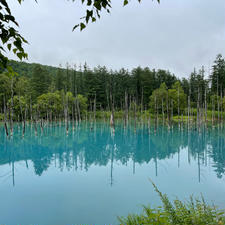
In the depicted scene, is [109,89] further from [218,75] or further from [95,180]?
[95,180]

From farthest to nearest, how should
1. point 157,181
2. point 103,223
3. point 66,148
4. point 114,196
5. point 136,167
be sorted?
point 66,148
point 136,167
point 157,181
point 114,196
point 103,223

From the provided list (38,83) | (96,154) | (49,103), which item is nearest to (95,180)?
(96,154)

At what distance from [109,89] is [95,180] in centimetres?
5096

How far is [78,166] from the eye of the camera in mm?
11656

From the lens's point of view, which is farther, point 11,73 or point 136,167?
point 136,167

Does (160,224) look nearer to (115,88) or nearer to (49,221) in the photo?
(49,221)

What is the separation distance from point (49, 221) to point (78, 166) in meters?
6.17

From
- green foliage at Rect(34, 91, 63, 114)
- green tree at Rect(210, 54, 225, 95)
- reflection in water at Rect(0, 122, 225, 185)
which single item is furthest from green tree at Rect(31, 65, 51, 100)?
green tree at Rect(210, 54, 225, 95)

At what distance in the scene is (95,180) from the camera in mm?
9125

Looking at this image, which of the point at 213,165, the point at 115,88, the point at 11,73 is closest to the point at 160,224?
the point at 11,73

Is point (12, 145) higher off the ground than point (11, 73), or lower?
lower

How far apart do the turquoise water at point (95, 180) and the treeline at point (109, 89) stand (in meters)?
21.9

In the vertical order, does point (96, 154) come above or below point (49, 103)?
below

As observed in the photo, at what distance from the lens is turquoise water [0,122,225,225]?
19.8 feet
